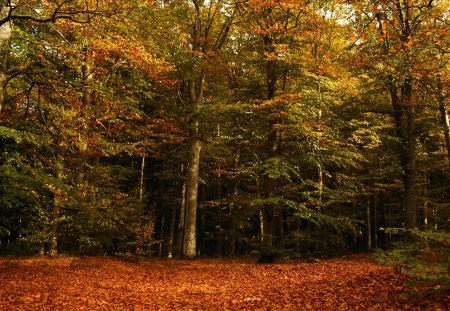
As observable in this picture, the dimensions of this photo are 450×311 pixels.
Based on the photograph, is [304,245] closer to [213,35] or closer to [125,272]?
[213,35]

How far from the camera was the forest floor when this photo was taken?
6945mm

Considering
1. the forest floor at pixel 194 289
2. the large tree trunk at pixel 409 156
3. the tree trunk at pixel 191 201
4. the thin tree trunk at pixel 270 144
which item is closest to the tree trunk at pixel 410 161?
the large tree trunk at pixel 409 156

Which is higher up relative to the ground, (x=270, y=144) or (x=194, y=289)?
(x=270, y=144)

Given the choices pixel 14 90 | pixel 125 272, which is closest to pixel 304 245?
pixel 125 272

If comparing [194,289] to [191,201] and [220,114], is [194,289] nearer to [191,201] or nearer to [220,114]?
[191,201]

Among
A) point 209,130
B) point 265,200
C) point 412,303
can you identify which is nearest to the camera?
point 412,303

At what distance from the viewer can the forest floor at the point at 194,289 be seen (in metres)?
6.95

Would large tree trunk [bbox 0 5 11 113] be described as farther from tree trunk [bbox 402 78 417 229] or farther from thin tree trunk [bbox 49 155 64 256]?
tree trunk [bbox 402 78 417 229]

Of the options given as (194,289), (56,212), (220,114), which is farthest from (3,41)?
(220,114)

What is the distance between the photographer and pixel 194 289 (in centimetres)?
1012

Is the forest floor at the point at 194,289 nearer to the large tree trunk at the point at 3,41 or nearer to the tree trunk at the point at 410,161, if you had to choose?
the large tree trunk at the point at 3,41

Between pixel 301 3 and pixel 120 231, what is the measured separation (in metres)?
12.9

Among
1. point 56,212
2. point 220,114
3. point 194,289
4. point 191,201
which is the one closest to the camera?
point 194,289

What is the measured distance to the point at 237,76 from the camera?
19953 millimetres
